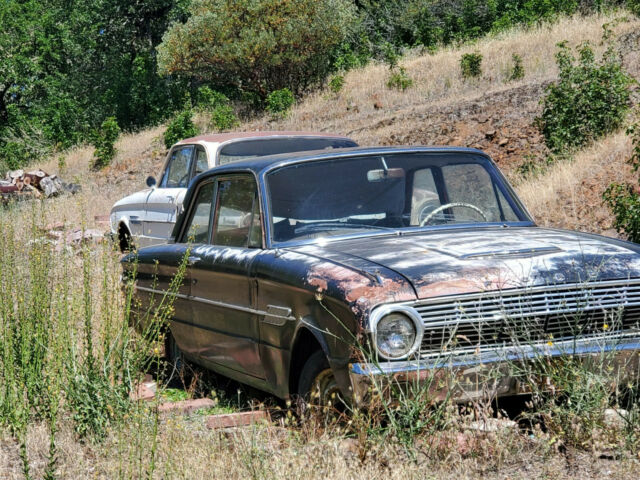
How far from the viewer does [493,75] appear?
79.3 ft

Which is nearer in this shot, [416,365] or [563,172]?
[416,365]

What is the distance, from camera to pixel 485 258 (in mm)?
4293

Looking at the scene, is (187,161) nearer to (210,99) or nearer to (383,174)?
(383,174)

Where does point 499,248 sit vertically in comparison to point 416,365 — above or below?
above

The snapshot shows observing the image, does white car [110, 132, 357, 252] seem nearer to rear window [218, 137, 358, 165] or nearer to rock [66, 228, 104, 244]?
rear window [218, 137, 358, 165]

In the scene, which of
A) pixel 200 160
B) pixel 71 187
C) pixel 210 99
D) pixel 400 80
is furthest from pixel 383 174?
pixel 210 99

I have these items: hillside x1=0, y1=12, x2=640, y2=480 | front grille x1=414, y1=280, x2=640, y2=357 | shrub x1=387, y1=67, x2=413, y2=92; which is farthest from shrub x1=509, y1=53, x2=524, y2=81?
front grille x1=414, y1=280, x2=640, y2=357

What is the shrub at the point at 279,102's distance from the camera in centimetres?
2931

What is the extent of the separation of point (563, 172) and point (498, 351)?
8.82m

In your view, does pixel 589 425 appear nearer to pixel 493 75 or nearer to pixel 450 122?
pixel 450 122

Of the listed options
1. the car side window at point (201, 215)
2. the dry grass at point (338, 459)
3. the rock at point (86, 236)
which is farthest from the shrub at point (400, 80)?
the dry grass at point (338, 459)

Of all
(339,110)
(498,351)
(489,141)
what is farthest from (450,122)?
(498,351)

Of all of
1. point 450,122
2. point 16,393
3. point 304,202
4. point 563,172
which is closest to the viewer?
→ point 16,393

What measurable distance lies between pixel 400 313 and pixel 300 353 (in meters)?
0.83
